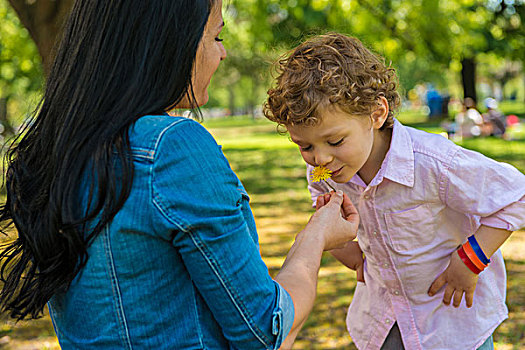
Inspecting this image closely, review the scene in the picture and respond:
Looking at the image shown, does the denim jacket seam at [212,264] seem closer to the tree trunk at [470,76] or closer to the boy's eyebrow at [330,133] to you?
the boy's eyebrow at [330,133]

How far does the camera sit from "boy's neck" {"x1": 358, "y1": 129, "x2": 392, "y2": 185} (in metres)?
2.37

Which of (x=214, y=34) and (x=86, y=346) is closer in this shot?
(x=86, y=346)

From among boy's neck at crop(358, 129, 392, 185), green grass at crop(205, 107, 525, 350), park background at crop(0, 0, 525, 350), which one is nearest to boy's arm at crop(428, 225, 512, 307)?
boy's neck at crop(358, 129, 392, 185)

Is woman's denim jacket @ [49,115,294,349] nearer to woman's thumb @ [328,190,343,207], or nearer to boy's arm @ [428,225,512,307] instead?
woman's thumb @ [328,190,343,207]

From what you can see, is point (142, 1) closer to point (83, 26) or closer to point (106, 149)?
point (83, 26)


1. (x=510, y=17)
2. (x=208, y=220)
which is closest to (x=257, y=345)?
(x=208, y=220)

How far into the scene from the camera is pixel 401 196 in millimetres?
2273

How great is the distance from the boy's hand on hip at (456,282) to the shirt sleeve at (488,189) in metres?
0.20

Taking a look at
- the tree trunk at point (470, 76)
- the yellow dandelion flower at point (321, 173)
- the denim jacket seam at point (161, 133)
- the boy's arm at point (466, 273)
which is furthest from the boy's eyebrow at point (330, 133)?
the tree trunk at point (470, 76)

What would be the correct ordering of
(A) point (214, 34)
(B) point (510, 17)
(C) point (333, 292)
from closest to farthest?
(A) point (214, 34) → (C) point (333, 292) → (B) point (510, 17)

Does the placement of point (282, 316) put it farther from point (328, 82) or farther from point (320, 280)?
point (320, 280)

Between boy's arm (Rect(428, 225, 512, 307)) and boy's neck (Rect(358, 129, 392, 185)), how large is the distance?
459mm

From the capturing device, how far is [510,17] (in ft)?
63.3

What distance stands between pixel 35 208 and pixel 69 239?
6.8 inches
